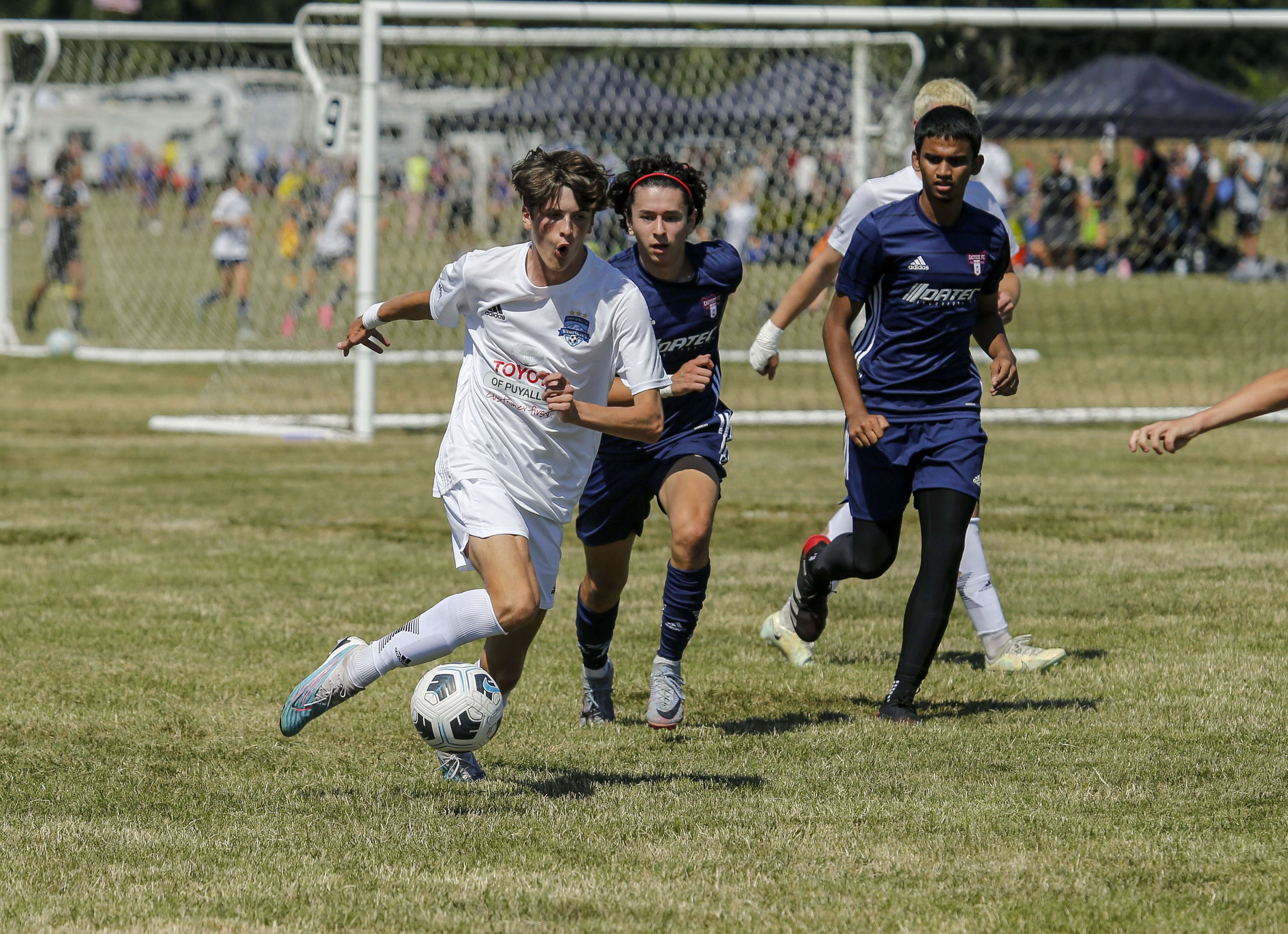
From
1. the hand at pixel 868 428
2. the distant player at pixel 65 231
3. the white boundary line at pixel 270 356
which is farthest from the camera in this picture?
the distant player at pixel 65 231

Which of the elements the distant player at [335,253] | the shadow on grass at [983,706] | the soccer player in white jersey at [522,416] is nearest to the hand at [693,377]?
the soccer player in white jersey at [522,416]

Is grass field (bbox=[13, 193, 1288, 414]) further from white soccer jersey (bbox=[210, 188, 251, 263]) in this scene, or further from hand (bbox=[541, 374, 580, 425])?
hand (bbox=[541, 374, 580, 425])

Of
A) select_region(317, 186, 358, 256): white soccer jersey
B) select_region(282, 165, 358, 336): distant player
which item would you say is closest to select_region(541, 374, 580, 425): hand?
select_region(282, 165, 358, 336): distant player

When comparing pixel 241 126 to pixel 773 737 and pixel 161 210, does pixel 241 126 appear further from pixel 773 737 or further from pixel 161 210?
pixel 773 737

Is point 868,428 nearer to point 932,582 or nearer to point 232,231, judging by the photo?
point 932,582

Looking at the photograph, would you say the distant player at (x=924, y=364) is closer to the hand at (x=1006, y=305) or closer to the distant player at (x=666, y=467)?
the hand at (x=1006, y=305)

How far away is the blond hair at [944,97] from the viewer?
6566 millimetres

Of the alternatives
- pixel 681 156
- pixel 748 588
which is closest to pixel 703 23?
pixel 681 156

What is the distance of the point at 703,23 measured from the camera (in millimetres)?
15617

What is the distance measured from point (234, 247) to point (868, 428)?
17732 millimetres

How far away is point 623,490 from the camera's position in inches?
245

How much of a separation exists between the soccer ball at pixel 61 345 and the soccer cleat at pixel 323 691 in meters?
16.1

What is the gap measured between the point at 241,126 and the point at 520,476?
23807mm

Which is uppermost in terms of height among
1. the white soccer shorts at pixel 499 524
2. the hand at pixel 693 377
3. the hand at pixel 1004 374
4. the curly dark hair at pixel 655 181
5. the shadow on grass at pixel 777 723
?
the curly dark hair at pixel 655 181
